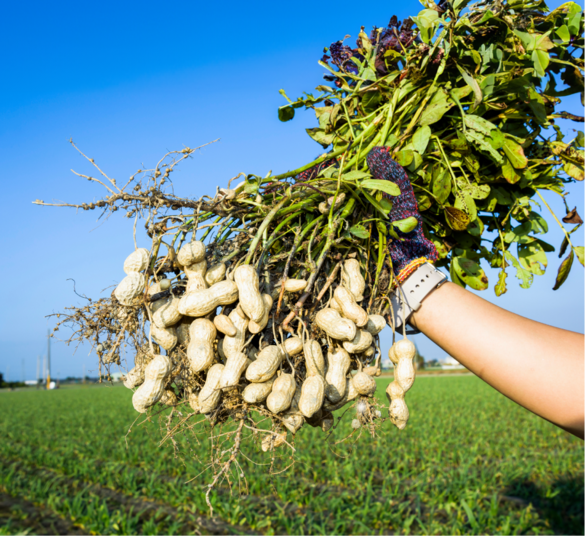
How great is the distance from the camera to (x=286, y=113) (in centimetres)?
159

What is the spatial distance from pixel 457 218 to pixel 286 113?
29.7 inches

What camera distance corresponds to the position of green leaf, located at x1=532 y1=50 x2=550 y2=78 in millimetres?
1244

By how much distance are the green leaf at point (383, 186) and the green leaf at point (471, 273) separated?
522 millimetres

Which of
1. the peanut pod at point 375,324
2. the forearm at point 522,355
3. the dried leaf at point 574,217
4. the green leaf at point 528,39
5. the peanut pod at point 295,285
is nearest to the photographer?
the forearm at point 522,355

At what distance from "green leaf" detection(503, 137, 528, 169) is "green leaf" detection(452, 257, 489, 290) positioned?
0.35 meters

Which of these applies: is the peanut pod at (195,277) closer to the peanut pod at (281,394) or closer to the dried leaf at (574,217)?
the peanut pod at (281,394)

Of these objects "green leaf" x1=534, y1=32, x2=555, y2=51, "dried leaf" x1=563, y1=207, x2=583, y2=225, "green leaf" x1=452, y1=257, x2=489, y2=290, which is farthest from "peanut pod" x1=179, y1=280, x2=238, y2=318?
"dried leaf" x1=563, y1=207, x2=583, y2=225

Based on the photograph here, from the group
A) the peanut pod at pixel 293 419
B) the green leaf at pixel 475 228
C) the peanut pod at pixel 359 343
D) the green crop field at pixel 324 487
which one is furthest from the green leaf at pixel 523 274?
the green crop field at pixel 324 487

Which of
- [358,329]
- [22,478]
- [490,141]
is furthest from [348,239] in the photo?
[22,478]

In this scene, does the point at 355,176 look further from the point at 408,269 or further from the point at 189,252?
the point at 189,252

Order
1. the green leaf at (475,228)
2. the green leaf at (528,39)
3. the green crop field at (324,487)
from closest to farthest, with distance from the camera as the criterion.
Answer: the green leaf at (528,39) → the green leaf at (475,228) → the green crop field at (324,487)

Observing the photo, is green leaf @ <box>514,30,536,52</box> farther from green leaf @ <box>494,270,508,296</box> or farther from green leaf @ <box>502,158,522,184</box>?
green leaf @ <box>494,270,508,296</box>

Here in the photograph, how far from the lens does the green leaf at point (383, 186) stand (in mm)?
1084

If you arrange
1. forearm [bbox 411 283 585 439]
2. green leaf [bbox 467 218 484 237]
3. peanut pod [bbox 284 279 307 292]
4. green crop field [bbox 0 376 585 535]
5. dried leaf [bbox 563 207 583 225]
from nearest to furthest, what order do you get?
1. forearm [bbox 411 283 585 439]
2. peanut pod [bbox 284 279 307 292]
3. green leaf [bbox 467 218 484 237]
4. dried leaf [bbox 563 207 583 225]
5. green crop field [bbox 0 376 585 535]
